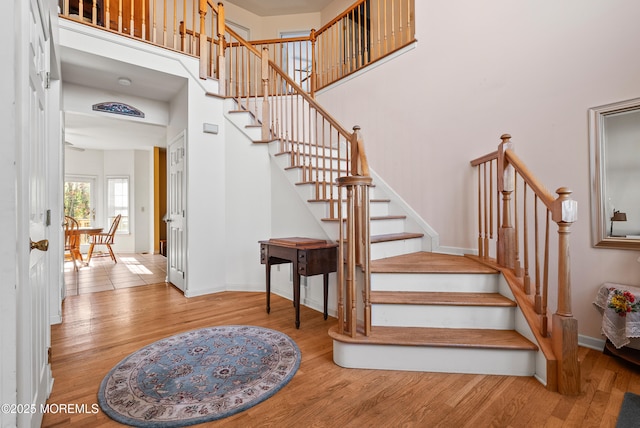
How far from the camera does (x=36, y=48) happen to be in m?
1.29

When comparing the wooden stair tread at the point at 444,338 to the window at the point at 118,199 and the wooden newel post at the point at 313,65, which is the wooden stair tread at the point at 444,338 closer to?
the wooden newel post at the point at 313,65

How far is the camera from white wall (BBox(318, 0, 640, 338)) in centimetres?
220

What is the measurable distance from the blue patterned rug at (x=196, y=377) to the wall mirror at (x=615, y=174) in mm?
2433

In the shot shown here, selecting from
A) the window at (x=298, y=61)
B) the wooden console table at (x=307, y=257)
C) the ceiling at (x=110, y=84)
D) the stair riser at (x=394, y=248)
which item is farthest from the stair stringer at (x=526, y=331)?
the window at (x=298, y=61)

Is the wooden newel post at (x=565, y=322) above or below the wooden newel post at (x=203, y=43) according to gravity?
below

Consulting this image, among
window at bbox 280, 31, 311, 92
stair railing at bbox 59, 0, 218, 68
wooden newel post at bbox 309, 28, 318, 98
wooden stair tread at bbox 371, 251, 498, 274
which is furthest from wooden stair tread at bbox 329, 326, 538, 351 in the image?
window at bbox 280, 31, 311, 92

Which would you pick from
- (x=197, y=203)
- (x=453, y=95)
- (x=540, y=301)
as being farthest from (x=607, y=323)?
(x=197, y=203)

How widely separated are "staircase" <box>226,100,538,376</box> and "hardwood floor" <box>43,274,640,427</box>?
8cm

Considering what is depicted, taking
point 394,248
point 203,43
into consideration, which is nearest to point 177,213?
point 203,43

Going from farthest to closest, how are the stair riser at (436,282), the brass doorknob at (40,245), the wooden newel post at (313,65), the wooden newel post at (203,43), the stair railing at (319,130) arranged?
the wooden newel post at (313,65) → the wooden newel post at (203,43) → the stair riser at (436,282) → the stair railing at (319,130) → the brass doorknob at (40,245)

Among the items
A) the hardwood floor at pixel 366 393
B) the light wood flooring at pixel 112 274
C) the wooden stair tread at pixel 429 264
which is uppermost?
the wooden stair tread at pixel 429 264

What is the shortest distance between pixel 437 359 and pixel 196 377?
1.51 m

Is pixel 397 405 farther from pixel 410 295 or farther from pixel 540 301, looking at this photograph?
pixel 540 301

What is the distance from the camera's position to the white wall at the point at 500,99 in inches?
86.7
